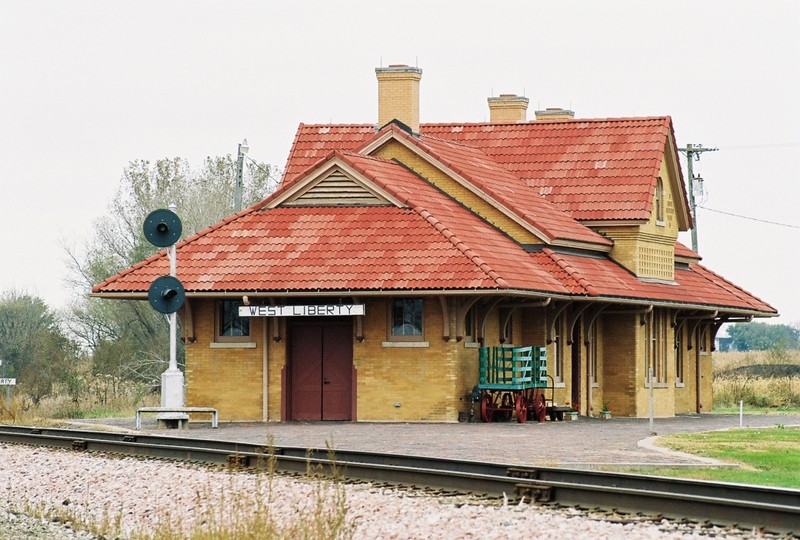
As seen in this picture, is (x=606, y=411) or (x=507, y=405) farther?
(x=606, y=411)

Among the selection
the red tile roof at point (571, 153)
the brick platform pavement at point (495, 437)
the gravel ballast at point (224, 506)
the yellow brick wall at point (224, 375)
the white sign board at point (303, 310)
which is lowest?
the gravel ballast at point (224, 506)

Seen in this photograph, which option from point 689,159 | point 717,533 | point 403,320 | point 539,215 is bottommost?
point 717,533

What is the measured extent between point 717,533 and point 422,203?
66.3ft

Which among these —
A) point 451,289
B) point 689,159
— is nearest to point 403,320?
point 451,289

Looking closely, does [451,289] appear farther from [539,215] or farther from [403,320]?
[539,215]

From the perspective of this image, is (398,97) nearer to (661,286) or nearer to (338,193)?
(338,193)

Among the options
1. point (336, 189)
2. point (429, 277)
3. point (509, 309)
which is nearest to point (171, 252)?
point (429, 277)

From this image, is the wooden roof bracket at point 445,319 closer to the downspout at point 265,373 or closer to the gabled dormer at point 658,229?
the downspout at point 265,373

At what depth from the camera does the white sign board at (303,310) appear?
95.2 feet

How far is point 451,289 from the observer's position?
28.2m

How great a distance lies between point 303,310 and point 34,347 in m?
26.9

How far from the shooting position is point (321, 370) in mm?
30766

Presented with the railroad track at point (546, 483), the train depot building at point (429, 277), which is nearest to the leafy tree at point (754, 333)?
the train depot building at point (429, 277)

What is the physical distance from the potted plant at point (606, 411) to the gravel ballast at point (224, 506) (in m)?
17.1
